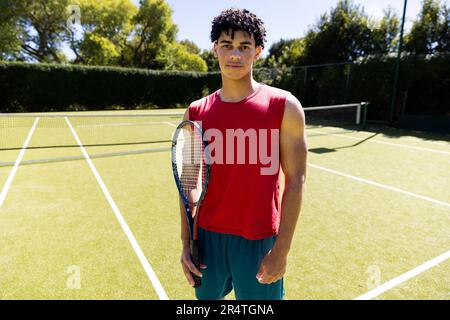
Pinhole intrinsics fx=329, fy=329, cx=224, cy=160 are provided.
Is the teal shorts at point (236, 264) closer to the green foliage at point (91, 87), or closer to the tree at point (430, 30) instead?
the tree at point (430, 30)

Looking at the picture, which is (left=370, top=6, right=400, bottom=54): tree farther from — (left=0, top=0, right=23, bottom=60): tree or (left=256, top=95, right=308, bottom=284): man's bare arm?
(left=0, top=0, right=23, bottom=60): tree

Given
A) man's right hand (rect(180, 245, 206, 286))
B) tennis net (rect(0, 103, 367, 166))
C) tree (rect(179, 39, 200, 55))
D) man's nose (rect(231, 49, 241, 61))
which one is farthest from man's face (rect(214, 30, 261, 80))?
tree (rect(179, 39, 200, 55))

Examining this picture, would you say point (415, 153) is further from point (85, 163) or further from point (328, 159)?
point (85, 163)

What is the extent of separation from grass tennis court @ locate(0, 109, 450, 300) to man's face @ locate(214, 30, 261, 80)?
→ 7.88 ft

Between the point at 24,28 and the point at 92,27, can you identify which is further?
the point at 92,27

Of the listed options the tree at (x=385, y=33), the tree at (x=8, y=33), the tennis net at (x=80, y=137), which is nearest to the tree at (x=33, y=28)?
the tree at (x=8, y=33)

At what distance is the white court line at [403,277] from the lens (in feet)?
11.2

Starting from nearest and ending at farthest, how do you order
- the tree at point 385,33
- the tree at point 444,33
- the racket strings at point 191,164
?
the racket strings at point 191,164, the tree at point 444,33, the tree at point 385,33

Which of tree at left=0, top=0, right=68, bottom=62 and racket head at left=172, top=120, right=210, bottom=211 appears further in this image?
tree at left=0, top=0, right=68, bottom=62

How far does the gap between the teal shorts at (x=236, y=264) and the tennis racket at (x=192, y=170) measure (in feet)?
0.37

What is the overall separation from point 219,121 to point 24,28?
45249 millimetres

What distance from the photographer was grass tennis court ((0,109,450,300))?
356 centimetres

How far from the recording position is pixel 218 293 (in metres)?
2.23

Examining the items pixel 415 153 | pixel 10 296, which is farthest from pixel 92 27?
pixel 10 296
